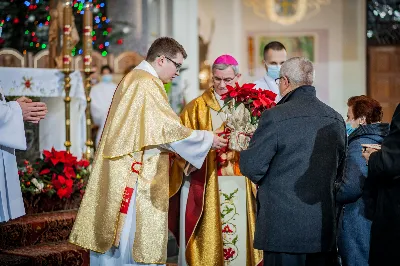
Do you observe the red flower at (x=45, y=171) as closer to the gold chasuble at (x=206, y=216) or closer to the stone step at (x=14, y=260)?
the stone step at (x=14, y=260)

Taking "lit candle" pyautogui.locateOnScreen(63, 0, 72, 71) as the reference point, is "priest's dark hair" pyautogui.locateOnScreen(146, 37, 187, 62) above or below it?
below

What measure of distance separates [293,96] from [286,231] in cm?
75

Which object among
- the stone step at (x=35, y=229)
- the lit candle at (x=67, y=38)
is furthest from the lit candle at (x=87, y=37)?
the stone step at (x=35, y=229)

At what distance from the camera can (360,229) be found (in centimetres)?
461

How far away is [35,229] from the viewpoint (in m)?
6.51

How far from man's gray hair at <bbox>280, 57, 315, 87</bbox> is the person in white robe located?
1.74 metres

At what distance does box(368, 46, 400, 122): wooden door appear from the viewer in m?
13.7

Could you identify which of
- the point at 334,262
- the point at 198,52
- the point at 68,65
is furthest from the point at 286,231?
the point at 198,52

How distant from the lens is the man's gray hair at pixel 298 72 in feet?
13.7

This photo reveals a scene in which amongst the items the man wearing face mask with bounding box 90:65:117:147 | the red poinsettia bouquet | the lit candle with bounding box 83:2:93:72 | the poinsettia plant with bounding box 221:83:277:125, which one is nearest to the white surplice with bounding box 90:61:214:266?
the red poinsettia bouquet

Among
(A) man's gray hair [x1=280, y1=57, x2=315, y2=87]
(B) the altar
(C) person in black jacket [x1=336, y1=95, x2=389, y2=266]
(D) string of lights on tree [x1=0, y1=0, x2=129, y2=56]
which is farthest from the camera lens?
(D) string of lights on tree [x1=0, y1=0, x2=129, y2=56]

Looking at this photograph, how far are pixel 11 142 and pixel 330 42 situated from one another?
964 cm

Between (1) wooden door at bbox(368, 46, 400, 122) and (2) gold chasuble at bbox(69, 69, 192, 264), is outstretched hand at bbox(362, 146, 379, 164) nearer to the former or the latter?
(2) gold chasuble at bbox(69, 69, 192, 264)

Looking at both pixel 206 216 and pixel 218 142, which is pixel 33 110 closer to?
pixel 218 142
